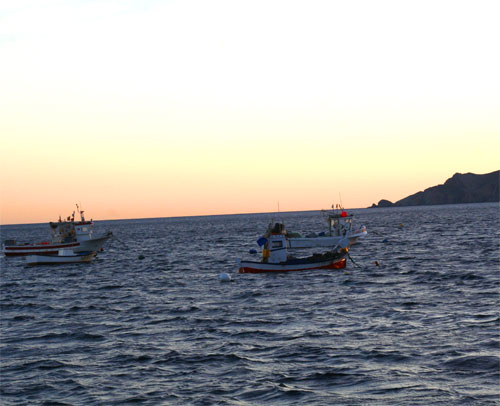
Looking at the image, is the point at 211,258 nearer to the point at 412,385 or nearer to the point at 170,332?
the point at 170,332

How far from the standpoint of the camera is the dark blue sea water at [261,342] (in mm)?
19828

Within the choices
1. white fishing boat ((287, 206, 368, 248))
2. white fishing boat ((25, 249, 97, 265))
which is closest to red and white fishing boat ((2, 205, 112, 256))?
white fishing boat ((25, 249, 97, 265))

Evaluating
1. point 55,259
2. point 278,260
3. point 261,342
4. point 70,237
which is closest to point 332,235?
point 70,237

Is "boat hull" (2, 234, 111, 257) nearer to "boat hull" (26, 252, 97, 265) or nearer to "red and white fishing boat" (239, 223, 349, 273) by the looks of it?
"boat hull" (26, 252, 97, 265)

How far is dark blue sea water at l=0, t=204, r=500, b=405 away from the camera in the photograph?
781 inches

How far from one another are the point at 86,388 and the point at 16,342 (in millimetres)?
8828

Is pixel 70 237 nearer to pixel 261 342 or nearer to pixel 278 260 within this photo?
pixel 278 260

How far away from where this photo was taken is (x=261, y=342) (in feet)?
86.1

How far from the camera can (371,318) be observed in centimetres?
3072

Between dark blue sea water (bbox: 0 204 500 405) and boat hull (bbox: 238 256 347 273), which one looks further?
boat hull (bbox: 238 256 347 273)

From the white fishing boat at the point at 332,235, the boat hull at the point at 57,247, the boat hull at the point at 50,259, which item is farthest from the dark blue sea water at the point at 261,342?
the white fishing boat at the point at 332,235

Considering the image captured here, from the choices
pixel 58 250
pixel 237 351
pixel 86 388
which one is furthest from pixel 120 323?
pixel 58 250

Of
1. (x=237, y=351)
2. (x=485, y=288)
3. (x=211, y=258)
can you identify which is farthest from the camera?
(x=211, y=258)

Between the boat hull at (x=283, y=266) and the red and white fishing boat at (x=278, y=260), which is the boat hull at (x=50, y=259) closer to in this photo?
the boat hull at (x=283, y=266)
